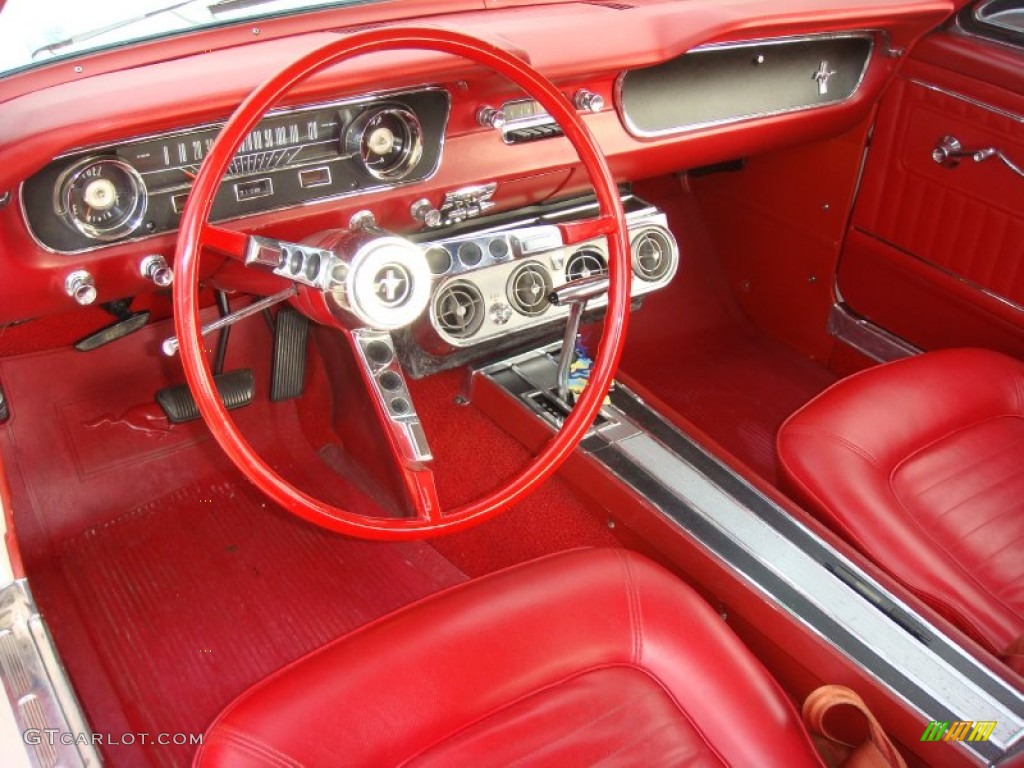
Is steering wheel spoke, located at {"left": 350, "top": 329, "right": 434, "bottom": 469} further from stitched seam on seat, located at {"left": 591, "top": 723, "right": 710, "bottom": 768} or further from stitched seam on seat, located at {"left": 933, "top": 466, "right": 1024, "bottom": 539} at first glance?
stitched seam on seat, located at {"left": 933, "top": 466, "right": 1024, "bottom": 539}

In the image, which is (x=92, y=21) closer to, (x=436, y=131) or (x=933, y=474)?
(x=436, y=131)

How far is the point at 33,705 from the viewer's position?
1.01 metres

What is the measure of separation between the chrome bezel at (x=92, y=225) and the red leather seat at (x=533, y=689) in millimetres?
685

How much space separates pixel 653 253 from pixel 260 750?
4.89ft

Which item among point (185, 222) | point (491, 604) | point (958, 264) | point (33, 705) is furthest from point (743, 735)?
point (958, 264)

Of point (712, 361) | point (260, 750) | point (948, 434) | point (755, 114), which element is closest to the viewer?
point (260, 750)

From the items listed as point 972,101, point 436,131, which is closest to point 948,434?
point 972,101

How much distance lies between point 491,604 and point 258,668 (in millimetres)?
731

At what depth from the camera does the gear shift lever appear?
1.76m

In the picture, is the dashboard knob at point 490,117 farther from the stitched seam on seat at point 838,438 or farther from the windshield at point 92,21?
the stitched seam on seat at point 838,438

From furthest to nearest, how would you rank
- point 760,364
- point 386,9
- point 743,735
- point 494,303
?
1. point 760,364
2. point 494,303
3. point 386,9
4. point 743,735

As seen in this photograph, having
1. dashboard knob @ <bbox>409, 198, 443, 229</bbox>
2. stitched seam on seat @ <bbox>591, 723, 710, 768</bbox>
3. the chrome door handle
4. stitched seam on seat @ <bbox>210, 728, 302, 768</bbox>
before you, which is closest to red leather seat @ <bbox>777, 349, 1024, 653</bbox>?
the chrome door handle

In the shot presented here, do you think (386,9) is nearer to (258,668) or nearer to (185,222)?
(185,222)

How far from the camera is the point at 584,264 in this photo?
220cm
